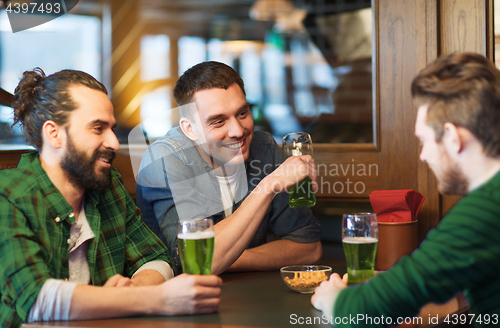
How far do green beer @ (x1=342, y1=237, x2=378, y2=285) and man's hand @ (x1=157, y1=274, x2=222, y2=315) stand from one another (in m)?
0.34

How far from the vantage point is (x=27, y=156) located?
1.31 metres

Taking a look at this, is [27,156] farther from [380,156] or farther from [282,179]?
[380,156]

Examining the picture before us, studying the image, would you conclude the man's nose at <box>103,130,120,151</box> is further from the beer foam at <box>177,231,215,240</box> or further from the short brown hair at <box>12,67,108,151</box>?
the beer foam at <box>177,231,215,240</box>

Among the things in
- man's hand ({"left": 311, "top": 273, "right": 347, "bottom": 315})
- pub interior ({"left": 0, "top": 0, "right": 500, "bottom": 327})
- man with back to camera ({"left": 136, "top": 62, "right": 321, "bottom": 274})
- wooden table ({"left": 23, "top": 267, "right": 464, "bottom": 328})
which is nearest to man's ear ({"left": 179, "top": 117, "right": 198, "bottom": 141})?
man with back to camera ({"left": 136, "top": 62, "right": 321, "bottom": 274})

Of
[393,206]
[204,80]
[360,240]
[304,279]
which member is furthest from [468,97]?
[204,80]

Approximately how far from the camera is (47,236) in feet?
3.95

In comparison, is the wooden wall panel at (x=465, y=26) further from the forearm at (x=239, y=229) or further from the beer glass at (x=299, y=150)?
the forearm at (x=239, y=229)

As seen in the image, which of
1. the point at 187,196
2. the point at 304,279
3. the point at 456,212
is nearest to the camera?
the point at 456,212

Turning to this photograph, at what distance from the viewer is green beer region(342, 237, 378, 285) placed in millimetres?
1127

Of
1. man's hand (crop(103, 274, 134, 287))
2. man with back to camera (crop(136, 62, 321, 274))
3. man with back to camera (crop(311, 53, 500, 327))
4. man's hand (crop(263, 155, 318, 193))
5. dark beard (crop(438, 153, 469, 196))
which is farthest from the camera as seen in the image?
man with back to camera (crop(136, 62, 321, 274))

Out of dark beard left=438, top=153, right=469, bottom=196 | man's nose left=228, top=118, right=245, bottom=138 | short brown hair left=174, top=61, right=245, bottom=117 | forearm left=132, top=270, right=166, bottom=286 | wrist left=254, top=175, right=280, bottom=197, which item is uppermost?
short brown hair left=174, top=61, right=245, bottom=117

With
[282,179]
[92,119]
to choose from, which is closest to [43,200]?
[92,119]

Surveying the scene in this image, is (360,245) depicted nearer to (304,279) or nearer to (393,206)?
(304,279)

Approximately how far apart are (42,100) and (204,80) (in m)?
0.62
